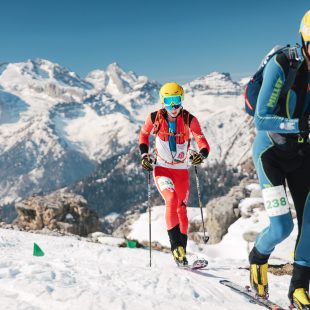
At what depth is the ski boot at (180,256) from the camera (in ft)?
32.6

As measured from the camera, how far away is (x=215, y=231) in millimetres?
54000

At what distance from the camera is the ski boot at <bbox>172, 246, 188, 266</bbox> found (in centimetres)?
994

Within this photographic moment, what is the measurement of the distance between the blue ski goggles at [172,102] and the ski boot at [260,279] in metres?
5.09

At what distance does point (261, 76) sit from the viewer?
606 cm

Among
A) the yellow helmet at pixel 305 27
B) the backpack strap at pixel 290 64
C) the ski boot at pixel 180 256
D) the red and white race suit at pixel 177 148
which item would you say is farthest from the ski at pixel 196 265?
the yellow helmet at pixel 305 27

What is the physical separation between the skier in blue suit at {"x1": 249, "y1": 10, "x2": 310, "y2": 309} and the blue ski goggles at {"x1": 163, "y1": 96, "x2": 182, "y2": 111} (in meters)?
4.33

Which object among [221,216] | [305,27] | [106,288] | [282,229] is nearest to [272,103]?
[305,27]

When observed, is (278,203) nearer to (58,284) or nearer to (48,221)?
(58,284)

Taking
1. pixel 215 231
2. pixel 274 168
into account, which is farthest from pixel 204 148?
pixel 215 231

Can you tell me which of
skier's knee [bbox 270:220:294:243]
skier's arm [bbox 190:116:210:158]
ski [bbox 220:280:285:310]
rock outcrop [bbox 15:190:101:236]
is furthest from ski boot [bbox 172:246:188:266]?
rock outcrop [bbox 15:190:101:236]

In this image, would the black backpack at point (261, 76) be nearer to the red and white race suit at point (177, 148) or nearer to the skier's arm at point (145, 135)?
the red and white race suit at point (177, 148)

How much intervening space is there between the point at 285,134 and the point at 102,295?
12.4 ft

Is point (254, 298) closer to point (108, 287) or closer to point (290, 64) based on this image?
point (108, 287)

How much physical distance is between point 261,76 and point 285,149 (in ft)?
3.82
